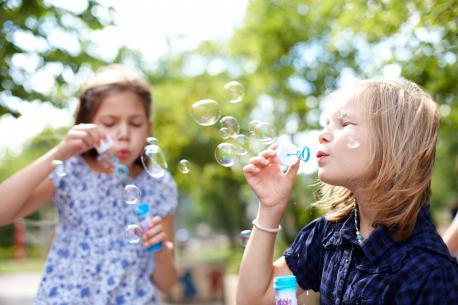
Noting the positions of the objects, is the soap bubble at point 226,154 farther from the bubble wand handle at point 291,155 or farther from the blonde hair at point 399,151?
the blonde hair at point 399,151

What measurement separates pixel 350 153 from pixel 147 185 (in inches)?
55.5

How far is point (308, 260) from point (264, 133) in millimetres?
743

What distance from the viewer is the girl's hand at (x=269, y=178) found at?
6.72 feet

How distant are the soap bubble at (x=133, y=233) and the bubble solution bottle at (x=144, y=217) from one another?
0.04 metres

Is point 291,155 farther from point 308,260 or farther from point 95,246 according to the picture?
point 95,246

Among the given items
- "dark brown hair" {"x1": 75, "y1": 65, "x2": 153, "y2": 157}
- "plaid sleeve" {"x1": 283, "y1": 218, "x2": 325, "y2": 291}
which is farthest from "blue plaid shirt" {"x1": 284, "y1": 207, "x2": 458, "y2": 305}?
"dark brown hair" {"x1": 75, "y1": 65, "x2": 153, "y2": 157}

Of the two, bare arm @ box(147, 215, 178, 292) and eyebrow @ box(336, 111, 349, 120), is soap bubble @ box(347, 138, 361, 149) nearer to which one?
eyebrow @ box(336, 111, 349, 120)

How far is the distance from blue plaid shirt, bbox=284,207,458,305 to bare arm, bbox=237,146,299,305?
5.1 inches

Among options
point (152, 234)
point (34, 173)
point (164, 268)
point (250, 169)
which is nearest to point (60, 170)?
point (34, 173)

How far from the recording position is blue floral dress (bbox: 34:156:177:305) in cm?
263

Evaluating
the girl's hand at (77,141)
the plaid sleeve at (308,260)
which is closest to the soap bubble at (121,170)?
the girl's hand at (77,141)

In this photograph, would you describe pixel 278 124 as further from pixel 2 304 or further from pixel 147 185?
pixel 2 304

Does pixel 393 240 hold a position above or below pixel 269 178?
below

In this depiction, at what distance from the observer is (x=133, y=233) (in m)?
2.63
